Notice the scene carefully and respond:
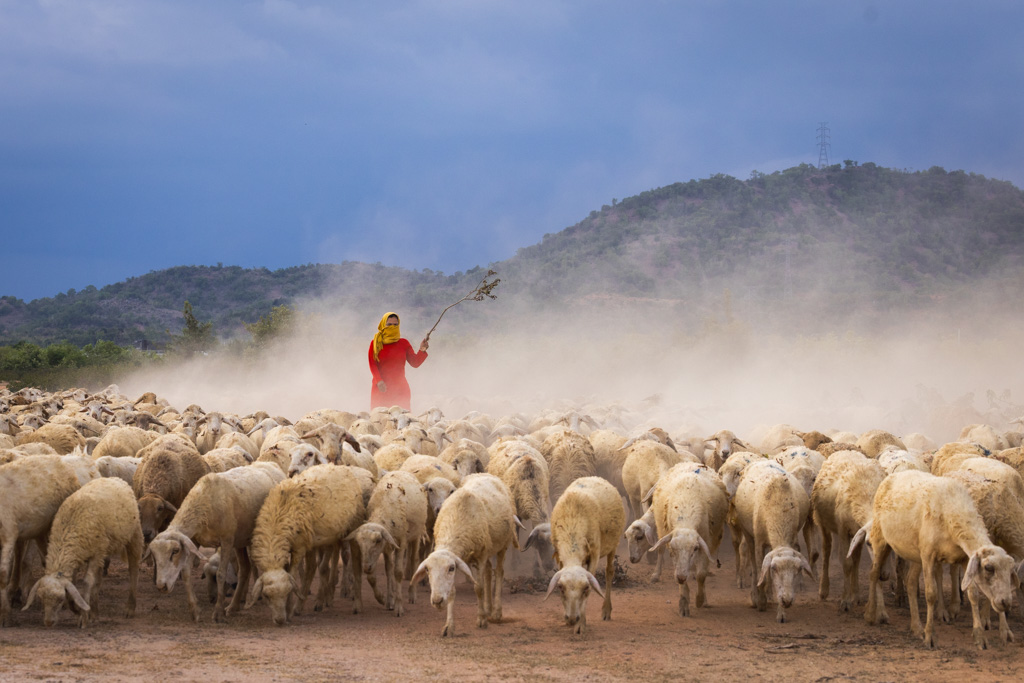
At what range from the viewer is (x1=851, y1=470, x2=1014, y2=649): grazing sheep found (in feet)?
24.7

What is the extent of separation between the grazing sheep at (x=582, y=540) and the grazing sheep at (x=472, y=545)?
0.56m

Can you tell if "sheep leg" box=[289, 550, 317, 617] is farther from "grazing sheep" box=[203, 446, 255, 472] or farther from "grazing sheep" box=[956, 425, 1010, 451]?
"grazing sheep" box=[956, 425, 1010, 451]

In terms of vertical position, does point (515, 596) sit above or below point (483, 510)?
below

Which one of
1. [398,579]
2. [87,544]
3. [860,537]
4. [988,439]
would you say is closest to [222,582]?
[87,544]

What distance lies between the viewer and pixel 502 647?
797 cm

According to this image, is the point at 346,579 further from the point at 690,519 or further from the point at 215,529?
the point at 690,519

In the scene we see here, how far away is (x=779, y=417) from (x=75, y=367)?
36317mm

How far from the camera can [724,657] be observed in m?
7.73

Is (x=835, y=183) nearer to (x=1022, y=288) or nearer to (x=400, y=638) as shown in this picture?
(x=1022, y=288)

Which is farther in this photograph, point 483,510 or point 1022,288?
point 1022,288

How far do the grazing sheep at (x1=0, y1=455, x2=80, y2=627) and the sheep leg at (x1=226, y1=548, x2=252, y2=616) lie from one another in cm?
184

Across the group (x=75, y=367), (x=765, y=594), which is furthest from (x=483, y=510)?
(x=75, y=367)

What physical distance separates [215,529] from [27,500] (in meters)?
1.81

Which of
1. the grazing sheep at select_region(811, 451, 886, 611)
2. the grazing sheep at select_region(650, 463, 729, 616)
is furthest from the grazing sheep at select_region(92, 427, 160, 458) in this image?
the grazing sheep at select_region(811, 451, 886, 611)
